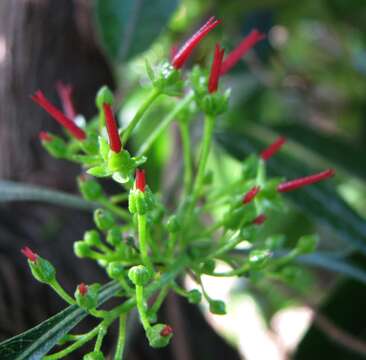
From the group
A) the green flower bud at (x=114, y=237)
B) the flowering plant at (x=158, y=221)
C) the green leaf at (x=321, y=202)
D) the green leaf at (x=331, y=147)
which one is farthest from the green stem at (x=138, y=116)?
the green leaf at (x=331, y=147)

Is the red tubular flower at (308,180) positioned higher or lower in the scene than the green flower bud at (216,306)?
higher

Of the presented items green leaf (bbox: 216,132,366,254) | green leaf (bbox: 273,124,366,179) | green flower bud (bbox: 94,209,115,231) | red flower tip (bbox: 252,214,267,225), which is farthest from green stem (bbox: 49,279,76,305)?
green leaf (bbox: 273,124,366,179)

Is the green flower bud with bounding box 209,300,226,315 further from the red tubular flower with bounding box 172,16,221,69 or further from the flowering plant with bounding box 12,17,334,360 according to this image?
→ the red tubular flower with bounding box 172,16,221,69

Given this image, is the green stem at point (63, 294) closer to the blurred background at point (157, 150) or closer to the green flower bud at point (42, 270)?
the green flower bud at point (42, 270)

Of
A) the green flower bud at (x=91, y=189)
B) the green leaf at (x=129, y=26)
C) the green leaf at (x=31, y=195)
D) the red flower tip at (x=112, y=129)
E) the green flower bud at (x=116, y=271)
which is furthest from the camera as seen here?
the green leaf at (x=129, y=26)

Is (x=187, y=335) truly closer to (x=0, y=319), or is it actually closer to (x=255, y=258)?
(x=0, y=319)

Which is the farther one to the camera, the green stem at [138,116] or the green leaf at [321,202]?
the green leaf at [321,202]

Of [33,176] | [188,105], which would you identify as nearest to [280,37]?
[33,176]
